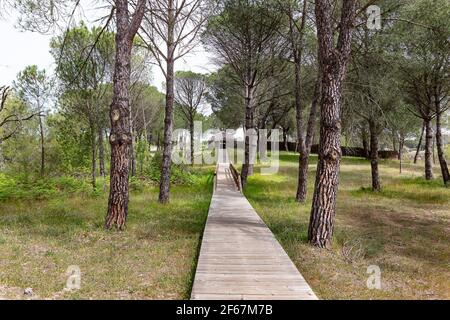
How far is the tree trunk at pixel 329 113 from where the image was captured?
25.5 ft

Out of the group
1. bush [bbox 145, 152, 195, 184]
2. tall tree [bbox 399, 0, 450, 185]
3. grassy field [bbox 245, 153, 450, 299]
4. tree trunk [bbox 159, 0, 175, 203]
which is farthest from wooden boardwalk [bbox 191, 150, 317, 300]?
tall tree [bbox 399, 0, 450, 185]

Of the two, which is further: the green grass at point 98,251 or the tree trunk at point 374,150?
the tree trunk at point 374,150

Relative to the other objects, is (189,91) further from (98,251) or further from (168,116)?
(98,251)

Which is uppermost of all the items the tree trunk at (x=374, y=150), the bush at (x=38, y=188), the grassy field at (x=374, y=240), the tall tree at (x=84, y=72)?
the tall tree at (x=84, y=72)

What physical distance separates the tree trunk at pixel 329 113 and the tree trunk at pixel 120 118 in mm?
4959

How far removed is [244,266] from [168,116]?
918 cm

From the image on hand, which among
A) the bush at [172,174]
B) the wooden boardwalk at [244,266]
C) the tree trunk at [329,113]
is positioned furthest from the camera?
the bush at [172,174]

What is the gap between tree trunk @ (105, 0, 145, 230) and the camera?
8.80 metres

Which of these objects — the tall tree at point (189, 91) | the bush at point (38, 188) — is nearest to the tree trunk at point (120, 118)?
the bush at point (38, 188)

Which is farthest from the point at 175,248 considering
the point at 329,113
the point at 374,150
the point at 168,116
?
the point at 374,150

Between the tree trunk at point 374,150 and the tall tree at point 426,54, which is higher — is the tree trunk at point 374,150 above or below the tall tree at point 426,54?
below

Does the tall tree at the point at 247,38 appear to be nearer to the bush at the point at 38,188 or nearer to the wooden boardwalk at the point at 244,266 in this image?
the bush at the point at 38,188

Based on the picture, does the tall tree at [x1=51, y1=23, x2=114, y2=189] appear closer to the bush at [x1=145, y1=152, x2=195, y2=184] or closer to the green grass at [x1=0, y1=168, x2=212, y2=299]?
the bush at [x1=145, y1=152, x2=195, y2=184]

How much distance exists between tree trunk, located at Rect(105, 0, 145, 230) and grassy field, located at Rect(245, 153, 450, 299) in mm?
4456
